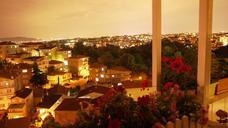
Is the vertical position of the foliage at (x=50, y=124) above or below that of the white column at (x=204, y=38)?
below

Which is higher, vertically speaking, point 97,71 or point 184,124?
point 184,124

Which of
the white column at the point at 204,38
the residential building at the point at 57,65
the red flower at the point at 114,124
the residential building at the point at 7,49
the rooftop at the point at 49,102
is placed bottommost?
the residential building at the point at 57,65

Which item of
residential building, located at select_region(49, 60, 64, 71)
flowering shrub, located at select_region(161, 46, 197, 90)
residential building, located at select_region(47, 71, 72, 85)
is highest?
flowering shrub, located at select_region(161, 46, 197, 90)

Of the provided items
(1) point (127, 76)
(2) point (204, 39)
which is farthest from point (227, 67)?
(1) point (127, 76)

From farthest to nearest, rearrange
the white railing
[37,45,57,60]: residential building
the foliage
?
[37,45,57,60]: residential building < the foliage < the white railing

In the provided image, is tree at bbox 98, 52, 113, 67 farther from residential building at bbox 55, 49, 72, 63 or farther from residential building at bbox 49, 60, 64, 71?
residential building at bbox 55, 49, 72, 63

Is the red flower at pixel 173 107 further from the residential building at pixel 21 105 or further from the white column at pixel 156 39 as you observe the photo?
the residential building at pixel 21 105

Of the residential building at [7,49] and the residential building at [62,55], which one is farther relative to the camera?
the residential building at [7,49]

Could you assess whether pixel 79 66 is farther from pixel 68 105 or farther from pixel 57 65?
pixel 68 105

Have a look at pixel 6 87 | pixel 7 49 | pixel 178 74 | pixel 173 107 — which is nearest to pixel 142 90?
pixel 178 74

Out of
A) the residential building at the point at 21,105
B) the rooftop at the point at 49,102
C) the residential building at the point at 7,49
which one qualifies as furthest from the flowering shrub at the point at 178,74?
the residential building at the point at 7,49

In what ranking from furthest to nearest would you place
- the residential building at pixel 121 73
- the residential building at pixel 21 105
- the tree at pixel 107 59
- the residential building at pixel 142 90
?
the tree at pixel 107 59
the residential building at pixel 121 73
the residential building at pixel 21 105
the residential building at pixel 142 90

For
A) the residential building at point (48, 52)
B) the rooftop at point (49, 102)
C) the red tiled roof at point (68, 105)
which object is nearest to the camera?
the red tiled roof at point (68, 105)

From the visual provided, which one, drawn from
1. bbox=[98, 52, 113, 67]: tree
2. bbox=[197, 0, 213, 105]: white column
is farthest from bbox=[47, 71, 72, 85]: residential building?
bbox=[197, 0, 213, 105]: white column
